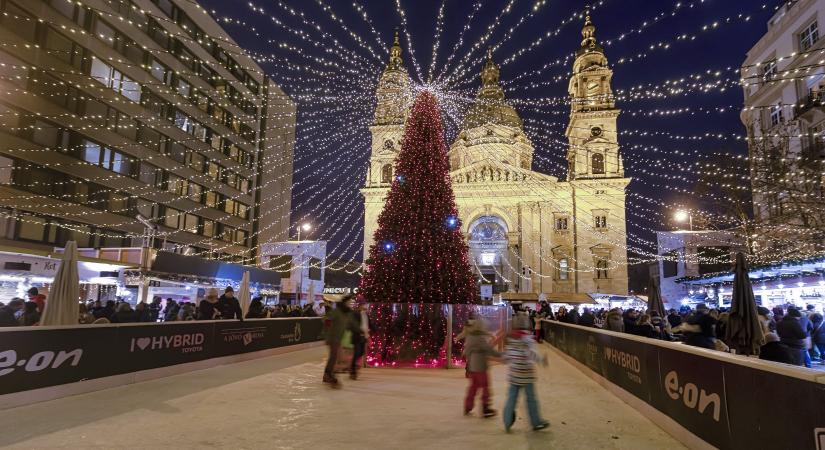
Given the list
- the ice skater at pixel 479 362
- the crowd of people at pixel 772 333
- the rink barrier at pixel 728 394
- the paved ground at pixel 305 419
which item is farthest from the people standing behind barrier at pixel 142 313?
the crowd of people at pixel 772 333

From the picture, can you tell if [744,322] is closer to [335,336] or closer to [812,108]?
[335,336]

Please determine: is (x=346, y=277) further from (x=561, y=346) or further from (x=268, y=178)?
(x=561, y=346)

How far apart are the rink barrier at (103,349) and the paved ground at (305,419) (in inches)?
16.4

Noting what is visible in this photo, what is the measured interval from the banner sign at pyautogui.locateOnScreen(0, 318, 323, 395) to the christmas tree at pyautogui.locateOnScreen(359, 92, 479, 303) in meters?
3.83

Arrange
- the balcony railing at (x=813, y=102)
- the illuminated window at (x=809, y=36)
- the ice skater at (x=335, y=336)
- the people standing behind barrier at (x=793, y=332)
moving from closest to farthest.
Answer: the ice skater at (x=335, y=336) → the people standing behind barrier at (x=793, y=332) → the balcony railing at (x=813, y=102) → the illuminated window at (x=809, y=36)

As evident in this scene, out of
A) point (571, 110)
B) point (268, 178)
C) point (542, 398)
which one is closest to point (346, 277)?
point (268, 178)

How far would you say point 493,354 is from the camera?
6844mm

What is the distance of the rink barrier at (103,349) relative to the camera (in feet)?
24.7

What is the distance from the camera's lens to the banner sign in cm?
754

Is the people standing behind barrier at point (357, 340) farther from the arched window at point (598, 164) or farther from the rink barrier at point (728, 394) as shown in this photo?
the arched window at point (598, 164)

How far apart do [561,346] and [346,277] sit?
170 ft

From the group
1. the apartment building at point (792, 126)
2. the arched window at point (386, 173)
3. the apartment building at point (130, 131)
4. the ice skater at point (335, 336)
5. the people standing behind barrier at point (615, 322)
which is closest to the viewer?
the ice skater at point (335, 336)

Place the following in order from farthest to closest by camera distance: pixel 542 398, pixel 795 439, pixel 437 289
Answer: pixel 437 289
pixel 542 398
pixel 795 439

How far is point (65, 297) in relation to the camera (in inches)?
384
